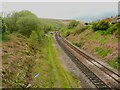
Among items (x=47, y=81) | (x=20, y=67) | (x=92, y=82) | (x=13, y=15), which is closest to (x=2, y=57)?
(x=20, y=67)

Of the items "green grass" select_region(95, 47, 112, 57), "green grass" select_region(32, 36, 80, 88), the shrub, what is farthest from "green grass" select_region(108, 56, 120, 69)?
the shrub

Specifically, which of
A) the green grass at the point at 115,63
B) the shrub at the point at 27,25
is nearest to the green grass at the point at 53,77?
the green grass at the point at 115,63

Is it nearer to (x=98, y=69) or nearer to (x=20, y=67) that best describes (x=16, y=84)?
(x=20, y=67)

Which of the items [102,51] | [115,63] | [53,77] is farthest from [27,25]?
[53,77]

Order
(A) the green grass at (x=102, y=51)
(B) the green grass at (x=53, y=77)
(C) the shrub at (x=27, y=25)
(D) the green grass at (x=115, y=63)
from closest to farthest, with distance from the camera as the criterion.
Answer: (B) the green grass at (x=53, y=77) < (D) the green grass at (x=115, y=63) < (A) the green grass at (x=102, y=51) < (C) the shrub at (x=27, y=25)

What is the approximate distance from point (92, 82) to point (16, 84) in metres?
7.43

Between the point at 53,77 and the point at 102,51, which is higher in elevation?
the point at 102,51

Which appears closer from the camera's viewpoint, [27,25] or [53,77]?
[53,77]

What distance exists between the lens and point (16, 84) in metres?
22.4

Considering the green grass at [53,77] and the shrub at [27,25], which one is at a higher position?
the shrub at [27,25]

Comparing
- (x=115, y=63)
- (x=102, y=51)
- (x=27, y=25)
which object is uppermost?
(x=27, y=25)

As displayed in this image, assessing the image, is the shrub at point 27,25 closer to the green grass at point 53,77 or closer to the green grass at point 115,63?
the green grass at point 53,77

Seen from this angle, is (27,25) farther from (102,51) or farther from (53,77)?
(53,77)

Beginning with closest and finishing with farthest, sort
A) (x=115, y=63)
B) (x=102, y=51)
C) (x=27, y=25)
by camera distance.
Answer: (x=115, y=63), (x=102, y=51), (x=27, y=25)
